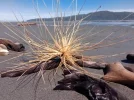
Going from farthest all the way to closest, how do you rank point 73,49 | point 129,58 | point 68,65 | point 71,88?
1. point 129,58
2. point 73,49
3. point 68,65
4. point 71,88

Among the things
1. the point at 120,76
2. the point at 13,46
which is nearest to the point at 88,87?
the point at 120,76

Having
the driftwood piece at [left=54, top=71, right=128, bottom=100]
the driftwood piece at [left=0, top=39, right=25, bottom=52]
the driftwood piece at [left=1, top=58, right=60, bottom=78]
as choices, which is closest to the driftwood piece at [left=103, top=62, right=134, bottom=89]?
the driftwood piece at [left=54, top=71, right=128, bottom=100]

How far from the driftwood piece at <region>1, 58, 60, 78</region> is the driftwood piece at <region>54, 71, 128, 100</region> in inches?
16.7

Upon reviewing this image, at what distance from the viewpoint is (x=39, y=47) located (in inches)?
159

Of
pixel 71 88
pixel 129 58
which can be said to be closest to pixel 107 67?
pixel 71 88

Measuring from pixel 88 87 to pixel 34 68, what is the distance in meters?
1.05

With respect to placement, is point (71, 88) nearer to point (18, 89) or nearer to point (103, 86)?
point (103, 86)

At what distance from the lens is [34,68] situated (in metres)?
3.72

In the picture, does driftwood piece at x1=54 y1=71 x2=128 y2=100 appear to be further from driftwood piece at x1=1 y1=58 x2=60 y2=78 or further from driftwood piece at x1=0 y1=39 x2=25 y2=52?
driftwood piece at x1=0 y1=39 x2=25 y2=52

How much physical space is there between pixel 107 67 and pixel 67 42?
69 cm

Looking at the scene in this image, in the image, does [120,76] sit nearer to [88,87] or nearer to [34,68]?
[88,87]

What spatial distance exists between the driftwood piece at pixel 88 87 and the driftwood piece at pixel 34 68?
425 mm

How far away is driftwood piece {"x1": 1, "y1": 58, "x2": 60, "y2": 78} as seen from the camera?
143 inches

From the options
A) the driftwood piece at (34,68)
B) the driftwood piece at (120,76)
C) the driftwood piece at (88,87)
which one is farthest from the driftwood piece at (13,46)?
the driftwood piece at (120,76)
